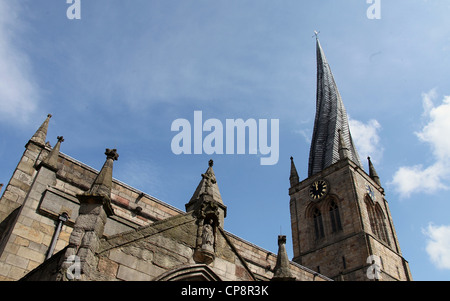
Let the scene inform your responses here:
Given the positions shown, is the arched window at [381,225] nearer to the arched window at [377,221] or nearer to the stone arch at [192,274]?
the arched window at [377,221]

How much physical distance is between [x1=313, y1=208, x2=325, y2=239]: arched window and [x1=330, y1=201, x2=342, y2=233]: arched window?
1.25m

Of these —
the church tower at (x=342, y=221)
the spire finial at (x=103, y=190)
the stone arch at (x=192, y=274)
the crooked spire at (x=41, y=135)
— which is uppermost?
the church tower at (x=342, y=221)

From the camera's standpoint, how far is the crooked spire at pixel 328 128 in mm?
43094

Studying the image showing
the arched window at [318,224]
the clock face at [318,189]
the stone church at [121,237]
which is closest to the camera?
the stone church at [121,237]

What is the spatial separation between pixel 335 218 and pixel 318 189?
3.91 m

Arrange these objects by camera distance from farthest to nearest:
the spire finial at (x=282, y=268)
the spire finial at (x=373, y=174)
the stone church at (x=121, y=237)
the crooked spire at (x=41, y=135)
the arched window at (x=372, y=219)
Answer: the spire finial at (x=373, y=174) < the arched window at (x=372, y=219) < the crooked spire at (x=41, y=135) < the spire finial at (x=282, y=268) < the stone church at (x=121, y=237)

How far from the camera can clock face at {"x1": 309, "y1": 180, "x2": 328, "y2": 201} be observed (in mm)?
38156

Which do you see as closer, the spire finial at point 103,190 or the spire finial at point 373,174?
the spire finial at point 103,190

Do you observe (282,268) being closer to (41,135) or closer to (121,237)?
(121,237)

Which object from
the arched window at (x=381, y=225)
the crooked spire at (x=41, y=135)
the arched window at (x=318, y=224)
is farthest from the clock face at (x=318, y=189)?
the crooked spire at (x=41, y=135)

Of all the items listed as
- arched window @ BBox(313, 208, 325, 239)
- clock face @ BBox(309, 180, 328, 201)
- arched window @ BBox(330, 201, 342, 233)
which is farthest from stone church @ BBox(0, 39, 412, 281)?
clock face @ BBox(309, 180, 328, 201)
